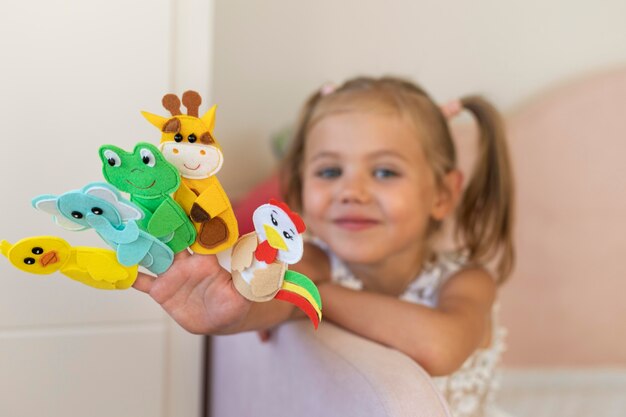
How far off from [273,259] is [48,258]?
15 centimetres

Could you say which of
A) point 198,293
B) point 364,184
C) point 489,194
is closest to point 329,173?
point 364,184

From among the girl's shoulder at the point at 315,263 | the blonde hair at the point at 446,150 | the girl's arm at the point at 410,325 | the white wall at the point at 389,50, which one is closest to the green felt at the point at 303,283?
the girl's arm at the point at 410,325

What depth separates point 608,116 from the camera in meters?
1.43

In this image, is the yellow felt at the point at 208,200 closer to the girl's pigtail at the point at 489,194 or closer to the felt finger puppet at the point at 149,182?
the felt finger puppet at the point at 149,182

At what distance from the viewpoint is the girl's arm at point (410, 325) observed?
732 mm

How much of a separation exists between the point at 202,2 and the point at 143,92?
0.13 metres

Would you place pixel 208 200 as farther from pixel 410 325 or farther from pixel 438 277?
pixel 438 277

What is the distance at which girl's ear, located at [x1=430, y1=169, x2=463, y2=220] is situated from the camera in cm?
103

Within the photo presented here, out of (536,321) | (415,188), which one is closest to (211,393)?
(415,188)

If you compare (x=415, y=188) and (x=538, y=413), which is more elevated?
(x=415, y=188)

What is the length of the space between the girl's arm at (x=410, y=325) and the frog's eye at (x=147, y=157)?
361mm

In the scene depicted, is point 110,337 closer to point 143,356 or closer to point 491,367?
point 143,356

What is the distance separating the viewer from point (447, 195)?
1045mm

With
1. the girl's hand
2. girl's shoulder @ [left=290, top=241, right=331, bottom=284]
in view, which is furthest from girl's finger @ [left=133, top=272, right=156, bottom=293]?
girl's shoulder @ [left=290, top=241, right=331, bottom=284]
